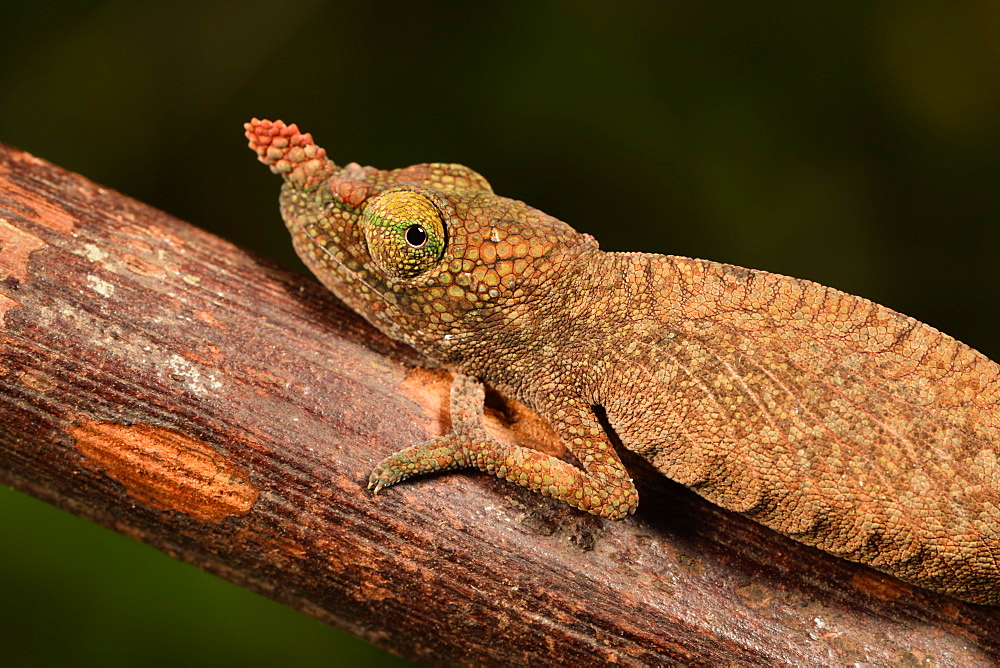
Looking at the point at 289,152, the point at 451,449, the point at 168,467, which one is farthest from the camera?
the point at 289,152

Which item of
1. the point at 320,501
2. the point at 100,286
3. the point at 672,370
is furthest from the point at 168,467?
the point at 672,370

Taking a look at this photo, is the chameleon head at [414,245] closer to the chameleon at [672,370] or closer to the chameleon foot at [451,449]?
the chameleon at [672,370]

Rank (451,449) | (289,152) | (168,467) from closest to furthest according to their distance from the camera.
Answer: (168,467)
(451,449)
(289,152)

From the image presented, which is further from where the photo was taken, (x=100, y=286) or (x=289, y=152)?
(x=289, y=152)

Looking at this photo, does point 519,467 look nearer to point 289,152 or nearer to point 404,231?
point 404,231

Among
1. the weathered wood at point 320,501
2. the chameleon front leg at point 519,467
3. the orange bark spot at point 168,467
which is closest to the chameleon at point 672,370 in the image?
the chameleon front leg at point 519,467

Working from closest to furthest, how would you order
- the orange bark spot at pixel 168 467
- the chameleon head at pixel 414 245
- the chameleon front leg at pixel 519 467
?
the orange bark spot at pixel 168 467, the chameleon front leg at pixel 519 467, the chameleon head at pixel 414 245

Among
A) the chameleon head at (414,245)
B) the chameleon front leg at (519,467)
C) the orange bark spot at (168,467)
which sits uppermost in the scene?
the chameleon head at (414,245)
